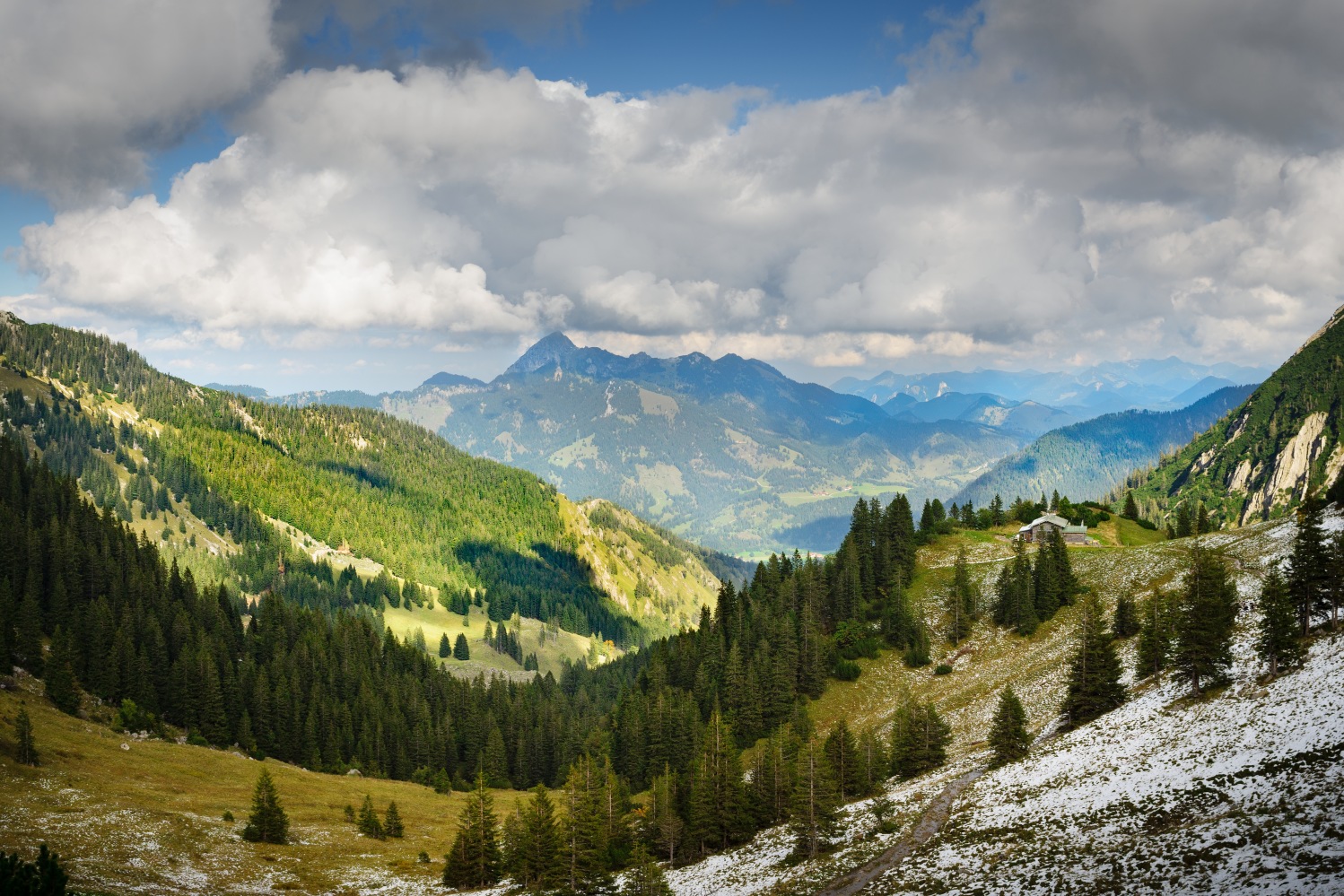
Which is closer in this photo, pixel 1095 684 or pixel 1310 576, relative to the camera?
pixel 1310 576

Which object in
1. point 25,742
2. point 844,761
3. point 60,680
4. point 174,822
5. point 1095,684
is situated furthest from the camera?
point 60,680

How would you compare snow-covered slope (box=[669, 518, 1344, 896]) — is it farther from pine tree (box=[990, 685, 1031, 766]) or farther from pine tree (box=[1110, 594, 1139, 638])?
pine tree (box=[1110, 594, 1139, 638])

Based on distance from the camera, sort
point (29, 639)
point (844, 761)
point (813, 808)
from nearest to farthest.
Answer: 1. point (813, 808)
2. point (844, 761)
3. point (29, 639)

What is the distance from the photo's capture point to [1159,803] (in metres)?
39.9

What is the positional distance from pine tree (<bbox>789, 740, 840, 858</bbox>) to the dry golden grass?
32959 millimetres

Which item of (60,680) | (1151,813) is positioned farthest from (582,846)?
(60,680)

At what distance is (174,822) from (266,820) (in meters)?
7.55

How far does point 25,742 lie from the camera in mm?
71500

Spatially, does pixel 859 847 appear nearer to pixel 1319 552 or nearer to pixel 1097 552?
pixel 1319 552

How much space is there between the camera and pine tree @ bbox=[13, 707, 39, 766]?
71.0 m

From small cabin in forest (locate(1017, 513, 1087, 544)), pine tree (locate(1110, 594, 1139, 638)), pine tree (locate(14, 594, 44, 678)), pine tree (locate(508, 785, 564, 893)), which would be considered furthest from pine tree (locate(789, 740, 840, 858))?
pine tree (locate(14, 594, 44, 678))

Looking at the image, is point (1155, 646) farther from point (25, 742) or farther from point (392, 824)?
point (25, 742)

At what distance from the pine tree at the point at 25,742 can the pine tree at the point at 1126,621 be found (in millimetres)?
115960

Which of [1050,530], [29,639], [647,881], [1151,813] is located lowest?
[647,881]
